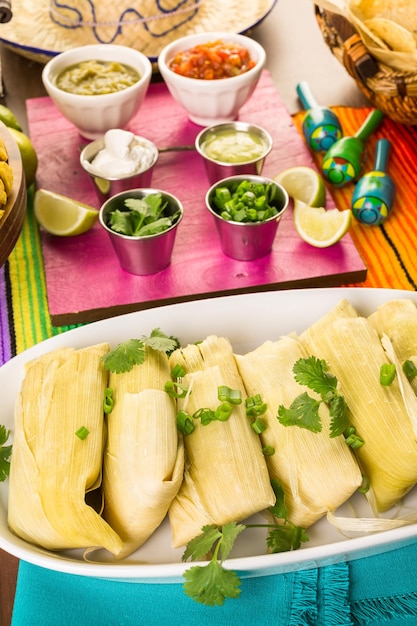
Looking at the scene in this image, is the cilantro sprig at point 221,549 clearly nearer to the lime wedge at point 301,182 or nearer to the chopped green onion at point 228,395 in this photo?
the chopped green onion at point 228,395

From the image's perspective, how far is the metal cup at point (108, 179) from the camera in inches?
94.7

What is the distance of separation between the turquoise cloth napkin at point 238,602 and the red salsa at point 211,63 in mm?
1944

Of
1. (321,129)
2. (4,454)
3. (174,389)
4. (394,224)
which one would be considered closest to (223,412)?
(174,389)

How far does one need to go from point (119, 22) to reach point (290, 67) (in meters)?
0.83

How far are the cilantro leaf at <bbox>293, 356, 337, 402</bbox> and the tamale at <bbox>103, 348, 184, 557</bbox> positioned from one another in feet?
0.98

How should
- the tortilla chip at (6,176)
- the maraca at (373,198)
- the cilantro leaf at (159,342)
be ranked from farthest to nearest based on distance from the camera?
the maraca at (373,198), the tortilla chip at (6,176), the cilantro leaf at (159,342)

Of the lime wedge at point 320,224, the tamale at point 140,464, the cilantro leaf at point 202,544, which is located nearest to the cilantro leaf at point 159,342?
the tamale at point 140,464

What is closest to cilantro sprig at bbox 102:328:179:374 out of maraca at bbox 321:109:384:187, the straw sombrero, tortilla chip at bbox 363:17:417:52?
maraca at bbox 321:109:384:187

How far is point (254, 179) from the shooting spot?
7.57 ft

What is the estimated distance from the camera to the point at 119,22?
3.06 metres

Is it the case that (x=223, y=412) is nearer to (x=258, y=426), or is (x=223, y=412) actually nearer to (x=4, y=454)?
(x=258, y=426)

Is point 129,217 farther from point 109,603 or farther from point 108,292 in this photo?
point 109,603

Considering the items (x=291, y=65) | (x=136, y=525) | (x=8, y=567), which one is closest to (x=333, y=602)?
(x=136, y=525)

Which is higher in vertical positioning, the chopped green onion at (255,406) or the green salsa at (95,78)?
→ the green salsa at (95,78)
